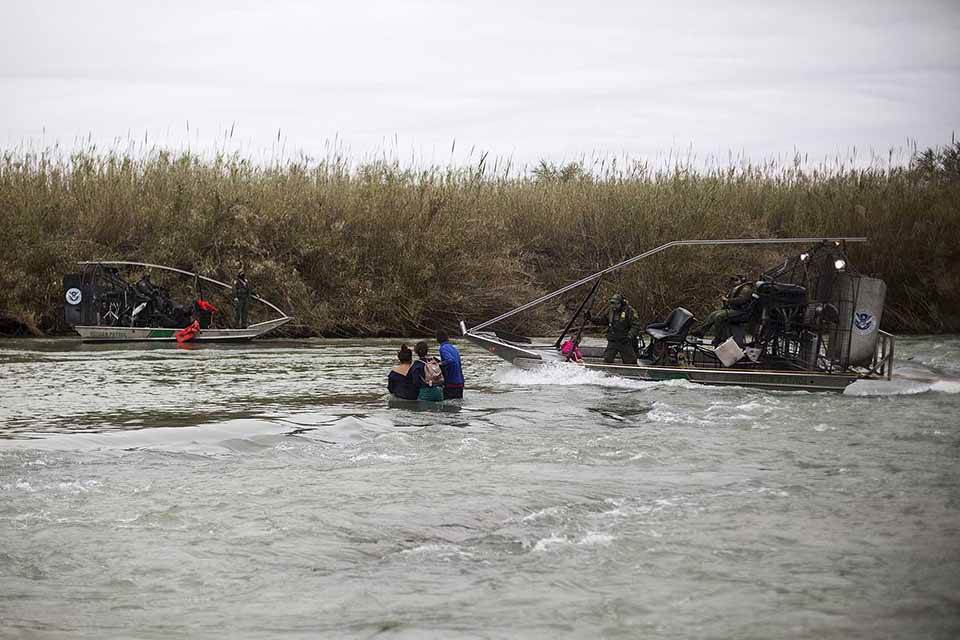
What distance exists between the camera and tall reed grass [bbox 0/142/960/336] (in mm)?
31844

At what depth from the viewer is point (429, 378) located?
18.0m

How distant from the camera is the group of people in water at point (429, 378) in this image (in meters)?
18.0

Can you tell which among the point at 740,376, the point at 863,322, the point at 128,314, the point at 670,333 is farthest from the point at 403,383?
the point at 128,314

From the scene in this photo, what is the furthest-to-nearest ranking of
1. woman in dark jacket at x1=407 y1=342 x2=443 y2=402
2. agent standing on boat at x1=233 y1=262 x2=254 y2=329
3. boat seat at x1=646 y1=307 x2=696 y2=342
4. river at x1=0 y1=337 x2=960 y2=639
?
agent standing on boat at x1=233 y1=262 x2=254 y2=329, boat seat at x1=646 y1=307 x2=696 y2=342, woman in dark jacket at x1=407 y1=342 x2=443 y2=402, river at x1=0 y1=337 x2=960 y2=639

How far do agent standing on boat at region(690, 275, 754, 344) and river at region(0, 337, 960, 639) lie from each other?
4.73 ft

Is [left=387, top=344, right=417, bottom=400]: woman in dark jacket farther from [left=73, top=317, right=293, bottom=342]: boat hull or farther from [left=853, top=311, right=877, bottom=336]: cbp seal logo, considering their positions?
[left=73, top=317, right=293, bottom=342]: boat hull

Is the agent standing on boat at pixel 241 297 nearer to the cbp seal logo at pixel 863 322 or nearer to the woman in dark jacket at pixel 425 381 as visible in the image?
the woman in dark jacket at pixel 425 381

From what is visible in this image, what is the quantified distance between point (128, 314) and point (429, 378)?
13.4 meters

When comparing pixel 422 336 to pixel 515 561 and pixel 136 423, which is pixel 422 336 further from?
pixel 515 561

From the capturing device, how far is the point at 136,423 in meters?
16.0

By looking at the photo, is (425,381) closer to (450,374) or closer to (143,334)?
(450,374)

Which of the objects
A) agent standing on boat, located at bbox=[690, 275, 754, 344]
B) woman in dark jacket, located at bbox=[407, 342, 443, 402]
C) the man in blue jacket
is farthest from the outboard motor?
woman in dark jacket, located at bbox=[407, 342, 443, 402]

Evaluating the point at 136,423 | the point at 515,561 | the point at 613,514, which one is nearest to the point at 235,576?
the point at 515,561

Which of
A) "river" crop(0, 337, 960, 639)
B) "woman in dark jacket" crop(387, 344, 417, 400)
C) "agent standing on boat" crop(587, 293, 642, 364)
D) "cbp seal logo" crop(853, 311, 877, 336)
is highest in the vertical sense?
"cbp seal logo" crop(853, 311, 877, 336)
